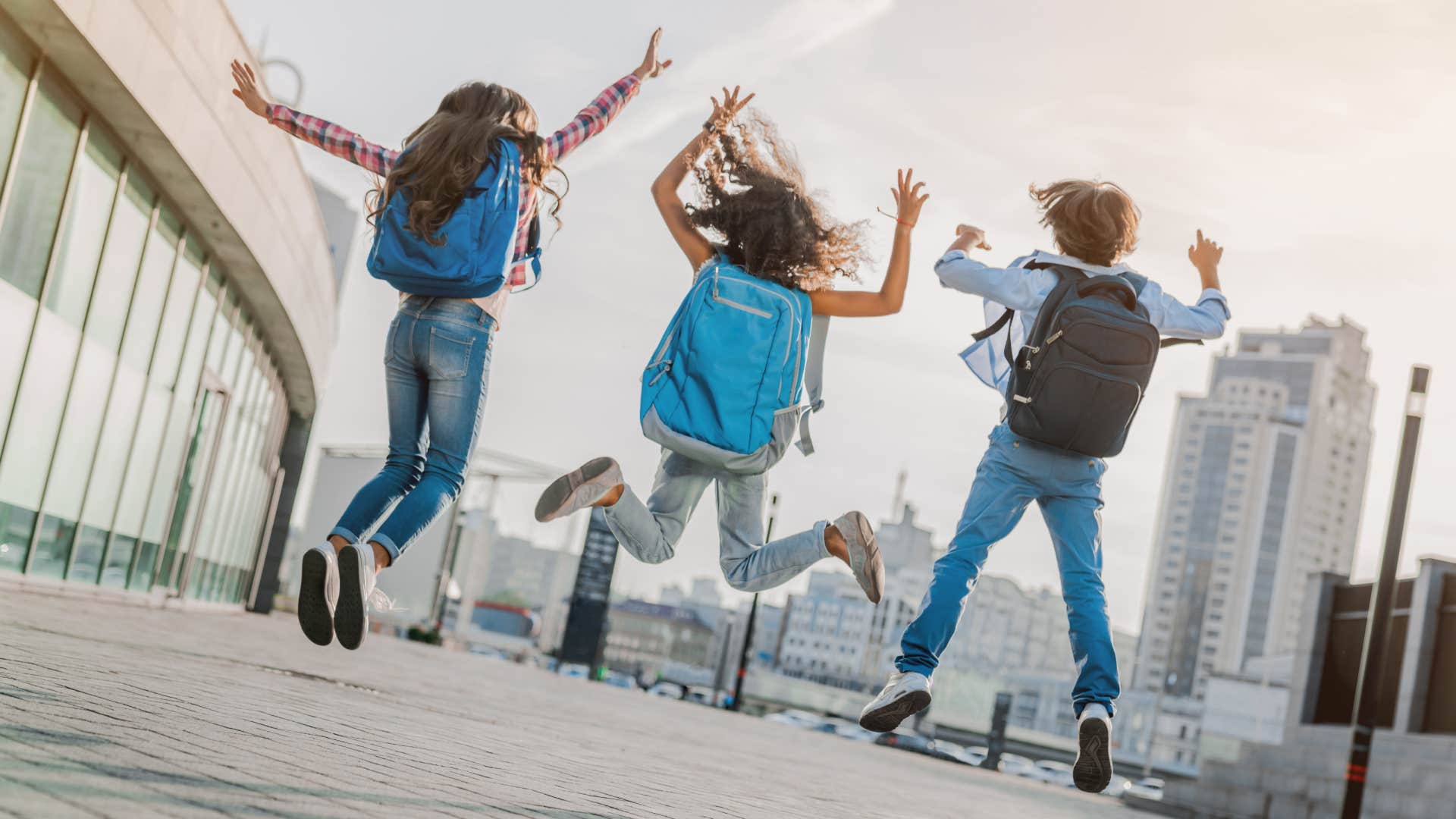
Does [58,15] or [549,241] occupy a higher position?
[58,15]

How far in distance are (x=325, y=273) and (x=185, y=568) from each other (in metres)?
5.68

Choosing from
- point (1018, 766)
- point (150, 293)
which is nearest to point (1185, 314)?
point (150, 293)

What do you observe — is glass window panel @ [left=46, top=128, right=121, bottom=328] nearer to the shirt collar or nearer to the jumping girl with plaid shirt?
the jumping girl with plaid shirt

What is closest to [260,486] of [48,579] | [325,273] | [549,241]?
[325,273]

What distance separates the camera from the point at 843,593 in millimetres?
172000

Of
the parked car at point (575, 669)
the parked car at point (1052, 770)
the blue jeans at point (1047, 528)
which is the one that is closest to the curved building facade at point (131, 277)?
the blue jeans at point (1047, 528)

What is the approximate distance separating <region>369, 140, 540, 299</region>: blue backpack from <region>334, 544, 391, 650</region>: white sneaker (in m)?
1.06

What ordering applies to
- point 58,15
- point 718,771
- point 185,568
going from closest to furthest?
point 718,771 → point 58,15 → point 185,568

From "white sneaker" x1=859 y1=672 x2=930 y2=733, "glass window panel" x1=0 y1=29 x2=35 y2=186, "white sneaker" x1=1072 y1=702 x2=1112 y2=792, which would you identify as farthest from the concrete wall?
"white sneaker" x1=1072 y1=702 x2=1112 y2=792

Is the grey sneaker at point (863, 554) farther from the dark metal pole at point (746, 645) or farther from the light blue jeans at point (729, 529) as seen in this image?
the dark metal pole at point (746, 645)

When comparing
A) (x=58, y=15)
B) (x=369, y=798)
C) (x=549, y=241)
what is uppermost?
(x=58, y=15)

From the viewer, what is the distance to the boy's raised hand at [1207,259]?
5551 mm

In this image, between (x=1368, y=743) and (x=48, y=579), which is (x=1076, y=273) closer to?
(x=1368, y=743)

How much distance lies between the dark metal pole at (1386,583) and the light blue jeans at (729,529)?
995 centimetres
